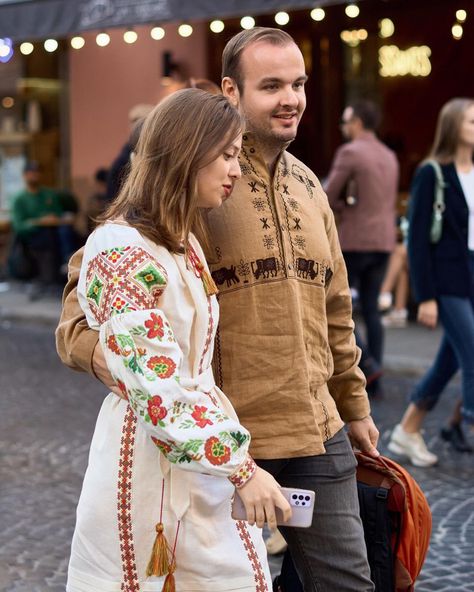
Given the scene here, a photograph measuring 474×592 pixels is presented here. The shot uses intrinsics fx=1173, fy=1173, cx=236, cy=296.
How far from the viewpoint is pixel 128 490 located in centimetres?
255

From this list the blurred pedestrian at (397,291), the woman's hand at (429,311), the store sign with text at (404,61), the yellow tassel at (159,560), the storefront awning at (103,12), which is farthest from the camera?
the store sign with text at (404,61)

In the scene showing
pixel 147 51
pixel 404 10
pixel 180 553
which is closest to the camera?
pixel 180 553

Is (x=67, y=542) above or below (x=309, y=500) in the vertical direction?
below

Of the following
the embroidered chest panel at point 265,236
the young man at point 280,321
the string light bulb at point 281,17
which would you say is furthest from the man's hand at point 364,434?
the string light bulb at point 281,17

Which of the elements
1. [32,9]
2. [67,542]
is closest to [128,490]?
[67,542]

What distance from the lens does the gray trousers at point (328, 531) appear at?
2.85 m

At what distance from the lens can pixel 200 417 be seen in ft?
7.89

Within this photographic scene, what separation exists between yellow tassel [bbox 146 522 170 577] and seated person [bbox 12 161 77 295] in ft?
38.1

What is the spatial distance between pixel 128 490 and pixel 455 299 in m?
3.65

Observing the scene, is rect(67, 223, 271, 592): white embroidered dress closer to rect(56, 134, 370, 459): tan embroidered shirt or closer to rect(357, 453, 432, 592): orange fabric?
rect(56, 134, 370, 459): tan embroidered shirt

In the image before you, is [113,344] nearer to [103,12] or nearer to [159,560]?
[159,560]

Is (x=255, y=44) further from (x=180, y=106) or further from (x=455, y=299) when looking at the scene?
(x=455, y=299)

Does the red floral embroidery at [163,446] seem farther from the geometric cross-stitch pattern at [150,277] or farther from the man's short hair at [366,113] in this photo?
the man's short hair at [366,113]

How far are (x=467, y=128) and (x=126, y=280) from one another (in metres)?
3.97
